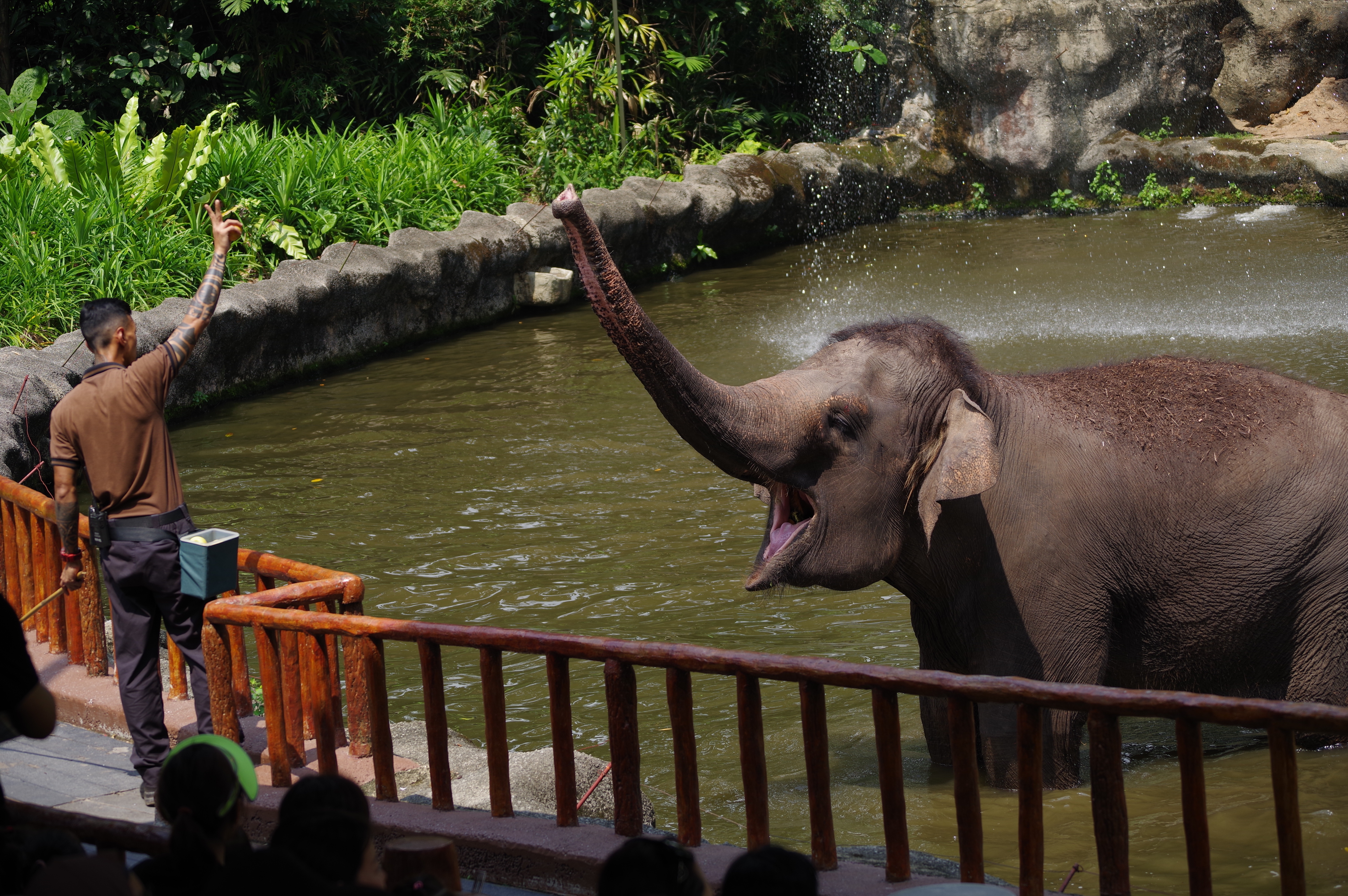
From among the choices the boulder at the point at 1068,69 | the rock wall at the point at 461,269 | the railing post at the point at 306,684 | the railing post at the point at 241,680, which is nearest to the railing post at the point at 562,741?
the railing post at the point at 306,684

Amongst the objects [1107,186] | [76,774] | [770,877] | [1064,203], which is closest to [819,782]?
[770,877]

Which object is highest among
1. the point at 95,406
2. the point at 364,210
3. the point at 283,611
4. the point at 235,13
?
the point at 235,13

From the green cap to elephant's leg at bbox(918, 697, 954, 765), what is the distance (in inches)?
100.0

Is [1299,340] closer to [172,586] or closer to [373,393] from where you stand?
[373,393]

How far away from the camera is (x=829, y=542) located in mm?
4121

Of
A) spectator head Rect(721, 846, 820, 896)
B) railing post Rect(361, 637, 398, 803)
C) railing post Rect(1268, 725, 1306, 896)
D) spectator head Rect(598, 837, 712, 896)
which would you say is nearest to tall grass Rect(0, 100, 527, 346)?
railing post Rect(361, 637, 398, 803)

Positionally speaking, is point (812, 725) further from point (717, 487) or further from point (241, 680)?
point (717, 487)

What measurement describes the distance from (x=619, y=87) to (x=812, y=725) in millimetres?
14537

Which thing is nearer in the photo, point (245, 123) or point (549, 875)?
point (549, 875)

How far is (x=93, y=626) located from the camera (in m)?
5.30

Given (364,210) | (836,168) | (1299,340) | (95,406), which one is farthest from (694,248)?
(95,406)

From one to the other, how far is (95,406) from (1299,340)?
9.02 m

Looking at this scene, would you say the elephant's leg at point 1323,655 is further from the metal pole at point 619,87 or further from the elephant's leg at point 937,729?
the metal pole at point 619,87

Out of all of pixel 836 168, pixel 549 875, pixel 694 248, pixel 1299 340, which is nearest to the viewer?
A: pixel 549 875
